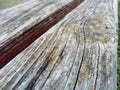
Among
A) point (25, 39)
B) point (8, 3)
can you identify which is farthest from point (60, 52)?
point (8, 3)

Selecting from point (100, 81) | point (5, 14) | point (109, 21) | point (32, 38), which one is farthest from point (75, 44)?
point (5, 14)

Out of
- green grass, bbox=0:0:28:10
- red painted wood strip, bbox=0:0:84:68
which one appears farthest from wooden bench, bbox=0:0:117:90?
green grass, bbox=0:0:28:10

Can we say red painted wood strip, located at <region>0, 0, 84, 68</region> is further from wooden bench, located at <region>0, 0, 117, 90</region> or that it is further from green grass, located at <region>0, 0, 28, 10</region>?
green grass, located at <region>0, 0, 28, 10</region>

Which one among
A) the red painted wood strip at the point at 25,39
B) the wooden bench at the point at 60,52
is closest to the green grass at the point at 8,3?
the wooden bench at the point at 60,52

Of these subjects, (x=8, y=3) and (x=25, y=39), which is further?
(x=8, y=3)

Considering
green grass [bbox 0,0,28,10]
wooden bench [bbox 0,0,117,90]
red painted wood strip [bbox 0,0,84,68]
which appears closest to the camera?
wooden bench [bbox 0,0,117,90]

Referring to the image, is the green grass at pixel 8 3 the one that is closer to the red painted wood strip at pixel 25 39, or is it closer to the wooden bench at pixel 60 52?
the wooden bench at pixel 60 52

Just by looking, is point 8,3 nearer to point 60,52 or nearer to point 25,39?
point 25,39
